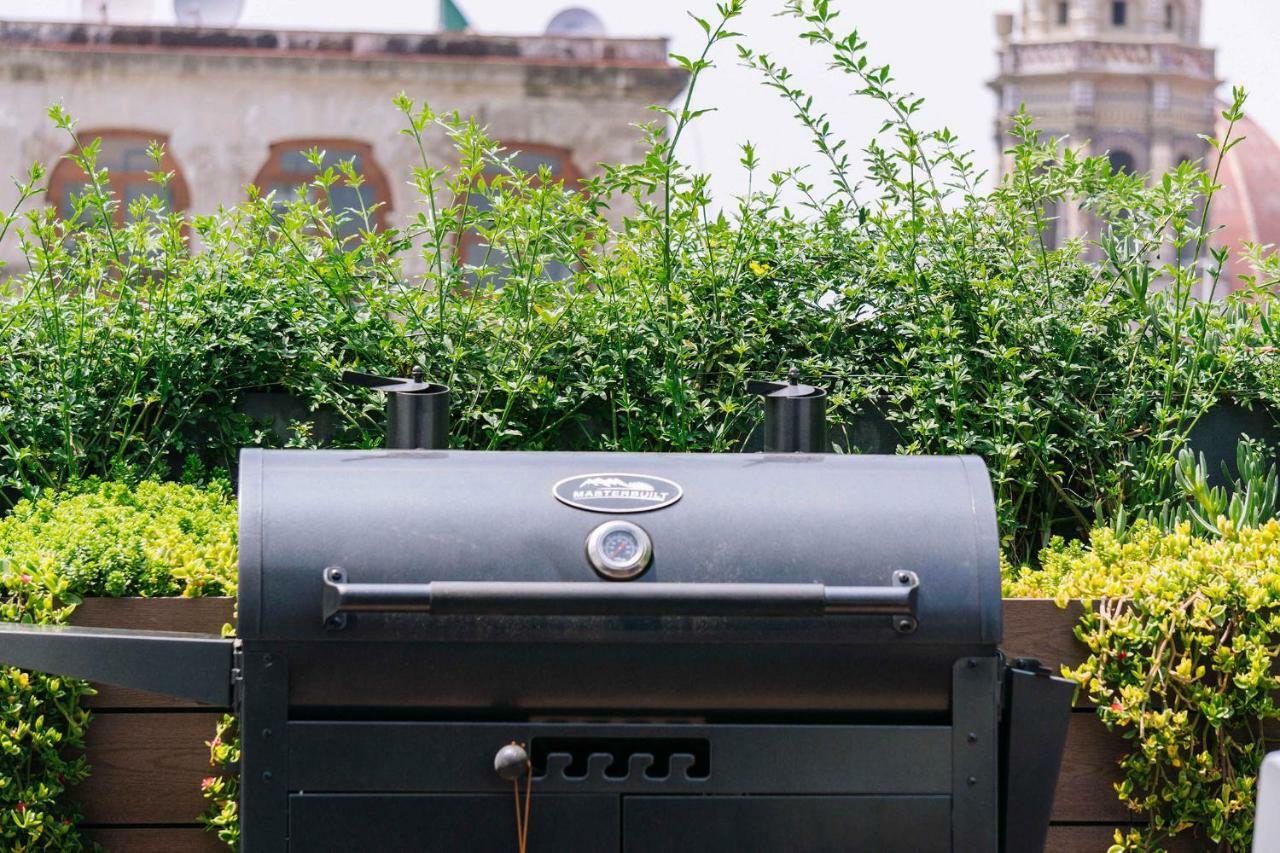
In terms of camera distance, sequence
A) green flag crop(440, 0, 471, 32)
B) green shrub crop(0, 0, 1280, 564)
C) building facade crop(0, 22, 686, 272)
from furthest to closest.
Result: green flag crop(440, 0, 471, 32) → building facade crop(0, 22, 686, 272) → green shrub crop(0, 0, 1280, 564)

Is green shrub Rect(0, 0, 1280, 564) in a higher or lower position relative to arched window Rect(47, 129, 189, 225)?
lower

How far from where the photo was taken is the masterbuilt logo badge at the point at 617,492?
2.44 m

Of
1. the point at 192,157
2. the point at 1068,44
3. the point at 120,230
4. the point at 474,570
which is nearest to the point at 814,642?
the point at 474,570

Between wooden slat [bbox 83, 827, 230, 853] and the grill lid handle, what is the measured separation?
972 mm

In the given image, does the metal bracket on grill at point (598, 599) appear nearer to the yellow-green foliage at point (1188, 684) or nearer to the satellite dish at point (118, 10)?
the yellow-green foliage at point (1188, 684)

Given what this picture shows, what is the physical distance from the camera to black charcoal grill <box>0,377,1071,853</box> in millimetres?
2340

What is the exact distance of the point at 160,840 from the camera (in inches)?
122

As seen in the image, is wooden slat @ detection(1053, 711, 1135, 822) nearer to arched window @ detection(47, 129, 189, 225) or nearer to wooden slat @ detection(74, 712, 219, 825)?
wooden slat @ detection(74, 712, 219, 825)

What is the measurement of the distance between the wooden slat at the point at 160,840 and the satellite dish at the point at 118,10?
2370 centimetres

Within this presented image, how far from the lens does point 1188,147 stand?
61062 millimetres

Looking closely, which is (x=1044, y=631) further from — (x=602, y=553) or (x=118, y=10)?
(x=118, y=10)

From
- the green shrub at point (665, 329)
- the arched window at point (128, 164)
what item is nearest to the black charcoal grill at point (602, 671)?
the green shrub at point (665, 329)

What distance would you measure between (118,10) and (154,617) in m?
24.7

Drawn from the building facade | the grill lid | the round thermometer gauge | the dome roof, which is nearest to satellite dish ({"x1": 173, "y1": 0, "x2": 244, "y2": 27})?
the building facade
